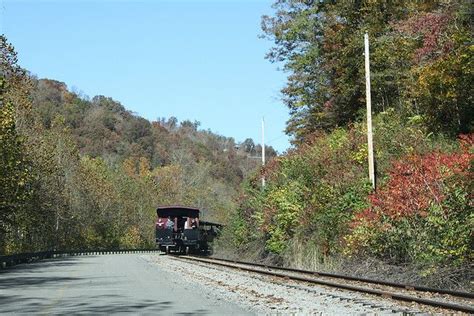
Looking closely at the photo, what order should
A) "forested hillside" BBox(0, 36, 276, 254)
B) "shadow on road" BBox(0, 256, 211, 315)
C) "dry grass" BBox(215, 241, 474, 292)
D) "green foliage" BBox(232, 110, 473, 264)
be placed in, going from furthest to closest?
"forested hillside" BBox(0, 36, 276, 254), "green foliage" BBox(232, 110, 473, 264), "dry grass" BBox(215, 241, 474, 292), "shadow on road" BBox(0, 256, 211, 315)

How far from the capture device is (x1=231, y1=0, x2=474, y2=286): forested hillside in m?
19.6

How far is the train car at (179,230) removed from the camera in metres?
49.4

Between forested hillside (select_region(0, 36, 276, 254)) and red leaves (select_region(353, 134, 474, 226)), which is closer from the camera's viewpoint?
red leaves (select_region(353, 134, 474, 226))

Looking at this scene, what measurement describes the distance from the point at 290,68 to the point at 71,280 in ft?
95.5

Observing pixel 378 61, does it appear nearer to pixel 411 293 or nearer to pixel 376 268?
pixel 376 268

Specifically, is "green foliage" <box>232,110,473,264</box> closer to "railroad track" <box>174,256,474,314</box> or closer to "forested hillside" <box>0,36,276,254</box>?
"railroad track" <box>174,256,474,314</box>

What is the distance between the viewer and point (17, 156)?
3738 cm

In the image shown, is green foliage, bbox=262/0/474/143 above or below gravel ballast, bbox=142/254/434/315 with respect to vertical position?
above

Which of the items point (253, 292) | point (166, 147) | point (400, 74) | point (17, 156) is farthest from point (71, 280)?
point (166, 147)

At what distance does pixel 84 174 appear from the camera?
77062 mm

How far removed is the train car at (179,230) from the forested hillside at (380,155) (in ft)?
22.7

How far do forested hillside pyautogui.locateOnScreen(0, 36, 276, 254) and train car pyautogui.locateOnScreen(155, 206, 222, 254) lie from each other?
4.08 meters

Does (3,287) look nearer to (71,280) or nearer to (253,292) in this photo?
(71,280)

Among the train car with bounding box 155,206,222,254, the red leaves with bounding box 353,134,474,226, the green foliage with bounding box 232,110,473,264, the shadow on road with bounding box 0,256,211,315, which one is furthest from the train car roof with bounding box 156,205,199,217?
the red leaves with bounding box 353,134,474,226
